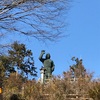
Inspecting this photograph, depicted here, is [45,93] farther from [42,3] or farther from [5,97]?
[42,3]

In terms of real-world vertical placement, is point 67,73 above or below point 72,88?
above

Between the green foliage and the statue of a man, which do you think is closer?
the statue of a man

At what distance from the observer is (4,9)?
329 inches

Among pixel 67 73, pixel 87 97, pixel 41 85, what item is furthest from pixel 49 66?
pixel 87 97

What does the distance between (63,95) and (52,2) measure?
7.05 m

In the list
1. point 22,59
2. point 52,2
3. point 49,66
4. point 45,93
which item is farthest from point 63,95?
point 22,59

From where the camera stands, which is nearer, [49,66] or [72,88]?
[72,88]

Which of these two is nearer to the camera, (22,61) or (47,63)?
(47,63)

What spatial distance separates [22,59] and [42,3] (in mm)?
28132

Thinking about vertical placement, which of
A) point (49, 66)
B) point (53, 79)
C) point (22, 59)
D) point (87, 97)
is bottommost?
point (87, 97)

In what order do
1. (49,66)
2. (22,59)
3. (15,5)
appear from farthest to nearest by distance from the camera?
(22,59), (49,66), (15,5)

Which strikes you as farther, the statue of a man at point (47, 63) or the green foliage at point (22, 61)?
the green foliage at point (22, 61)

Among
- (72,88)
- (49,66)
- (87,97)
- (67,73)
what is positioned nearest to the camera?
(87,97)

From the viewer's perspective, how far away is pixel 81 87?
15195 mm
